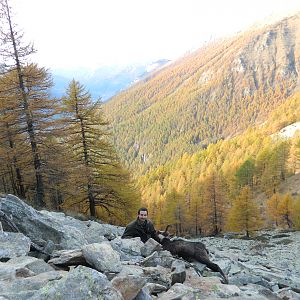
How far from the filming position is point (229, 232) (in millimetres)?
52969

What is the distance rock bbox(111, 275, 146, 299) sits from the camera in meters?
4.83

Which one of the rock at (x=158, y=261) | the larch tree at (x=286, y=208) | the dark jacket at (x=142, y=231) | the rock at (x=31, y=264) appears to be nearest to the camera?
the rock at (x=31, y=264)

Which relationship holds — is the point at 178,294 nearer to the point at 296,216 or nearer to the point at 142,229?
the point at 142,229

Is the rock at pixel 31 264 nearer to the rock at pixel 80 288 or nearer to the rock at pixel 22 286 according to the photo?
the rock at pixel 22 286

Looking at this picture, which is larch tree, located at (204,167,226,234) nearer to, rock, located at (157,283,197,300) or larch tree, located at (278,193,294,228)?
larch tree, located at (278,193,294,228)

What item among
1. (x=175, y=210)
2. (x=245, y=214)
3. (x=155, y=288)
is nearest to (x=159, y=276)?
(x=155, y=288)

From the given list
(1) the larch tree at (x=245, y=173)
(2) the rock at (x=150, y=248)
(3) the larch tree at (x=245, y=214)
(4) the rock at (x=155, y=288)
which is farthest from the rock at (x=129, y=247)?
(1) the larch tree at (x=245, y=173)

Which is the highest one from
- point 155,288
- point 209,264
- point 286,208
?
point 155,288

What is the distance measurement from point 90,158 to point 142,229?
56.2ft

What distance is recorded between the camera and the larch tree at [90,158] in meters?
Result: 25.5

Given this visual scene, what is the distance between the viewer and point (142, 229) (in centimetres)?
1071

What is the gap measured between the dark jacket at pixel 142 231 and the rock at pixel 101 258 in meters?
4.23

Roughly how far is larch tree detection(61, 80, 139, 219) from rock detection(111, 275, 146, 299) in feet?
67.7

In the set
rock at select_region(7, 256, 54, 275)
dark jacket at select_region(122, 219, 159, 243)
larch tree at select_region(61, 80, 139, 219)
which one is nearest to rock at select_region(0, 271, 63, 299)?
rock at select_region(7, 256, 54, 275)
